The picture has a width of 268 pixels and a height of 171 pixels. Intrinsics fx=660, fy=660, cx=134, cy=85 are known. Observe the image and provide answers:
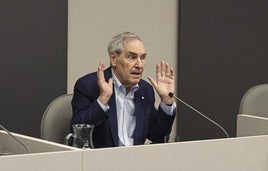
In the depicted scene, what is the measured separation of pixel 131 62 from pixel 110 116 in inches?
11.5

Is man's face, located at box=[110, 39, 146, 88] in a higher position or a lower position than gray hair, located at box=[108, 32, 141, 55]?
lower

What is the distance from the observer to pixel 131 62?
131 inches

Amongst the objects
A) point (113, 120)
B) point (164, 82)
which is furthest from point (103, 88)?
point (164, 82)

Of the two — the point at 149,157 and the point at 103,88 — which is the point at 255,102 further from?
the point at 149,157

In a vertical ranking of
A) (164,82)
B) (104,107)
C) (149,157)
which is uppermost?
(164,82)

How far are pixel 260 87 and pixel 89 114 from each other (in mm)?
1198

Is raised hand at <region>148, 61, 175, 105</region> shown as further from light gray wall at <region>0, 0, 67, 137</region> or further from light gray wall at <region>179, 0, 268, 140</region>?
light gray wall at <region>179, 0, 268, 140</region>

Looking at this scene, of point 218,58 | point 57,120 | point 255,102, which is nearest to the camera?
point 57,120

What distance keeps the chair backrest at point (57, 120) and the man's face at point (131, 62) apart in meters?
0.31

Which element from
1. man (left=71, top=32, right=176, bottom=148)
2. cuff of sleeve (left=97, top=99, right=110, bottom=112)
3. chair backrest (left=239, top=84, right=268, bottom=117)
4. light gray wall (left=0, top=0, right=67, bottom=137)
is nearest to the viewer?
cuff of sleeve (left=97, top=99, right=110, bottom=112)

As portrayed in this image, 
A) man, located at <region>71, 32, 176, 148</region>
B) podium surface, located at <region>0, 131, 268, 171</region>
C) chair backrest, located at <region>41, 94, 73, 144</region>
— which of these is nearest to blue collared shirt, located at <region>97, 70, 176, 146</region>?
man, located at <region>71, 32, 176, 148</region>

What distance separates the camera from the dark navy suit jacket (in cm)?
312

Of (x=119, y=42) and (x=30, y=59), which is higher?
(x=119, y=42)

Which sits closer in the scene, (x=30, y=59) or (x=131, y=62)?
(x=131, y=62)
